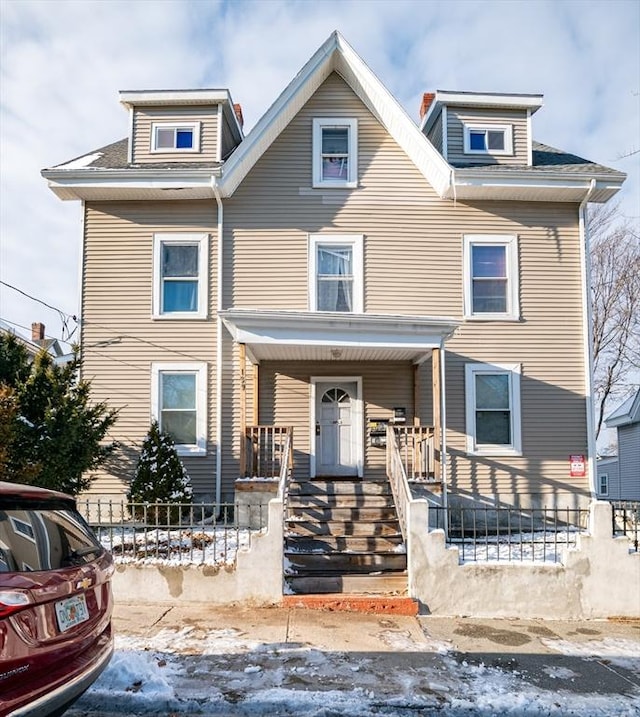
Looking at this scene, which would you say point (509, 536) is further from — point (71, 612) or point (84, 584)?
point (71, 612)

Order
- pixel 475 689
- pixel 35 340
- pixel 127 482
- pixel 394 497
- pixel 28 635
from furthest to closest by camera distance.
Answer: pixel 35 340 → pixel 127 482 → pixel 394 497 → pixel 475 689 → pixel 28 635

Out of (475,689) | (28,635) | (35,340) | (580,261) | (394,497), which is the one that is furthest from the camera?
(35,340)

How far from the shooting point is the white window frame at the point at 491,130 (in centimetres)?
1351

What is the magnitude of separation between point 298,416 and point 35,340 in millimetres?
21613

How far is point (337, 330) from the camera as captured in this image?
10.6 m

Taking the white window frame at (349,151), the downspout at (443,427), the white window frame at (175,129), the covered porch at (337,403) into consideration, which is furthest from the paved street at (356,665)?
the white window frame at (175,129)

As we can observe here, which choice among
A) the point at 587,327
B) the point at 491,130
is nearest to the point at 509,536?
the point at 587,327

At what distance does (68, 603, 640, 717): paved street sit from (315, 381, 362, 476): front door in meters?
4.95

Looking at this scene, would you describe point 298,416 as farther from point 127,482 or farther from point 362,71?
point 362,71

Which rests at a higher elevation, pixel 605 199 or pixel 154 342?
pixel 605 199

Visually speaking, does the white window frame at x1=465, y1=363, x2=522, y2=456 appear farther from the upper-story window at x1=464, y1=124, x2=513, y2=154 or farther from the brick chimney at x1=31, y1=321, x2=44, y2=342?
the brick chimney at x1=31, y1=321, x2=44, y2=342

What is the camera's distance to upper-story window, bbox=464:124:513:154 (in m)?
13.5

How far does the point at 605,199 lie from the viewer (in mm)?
12969

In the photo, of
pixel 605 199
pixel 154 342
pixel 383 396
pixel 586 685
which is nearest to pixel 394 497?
pixel 383 396
